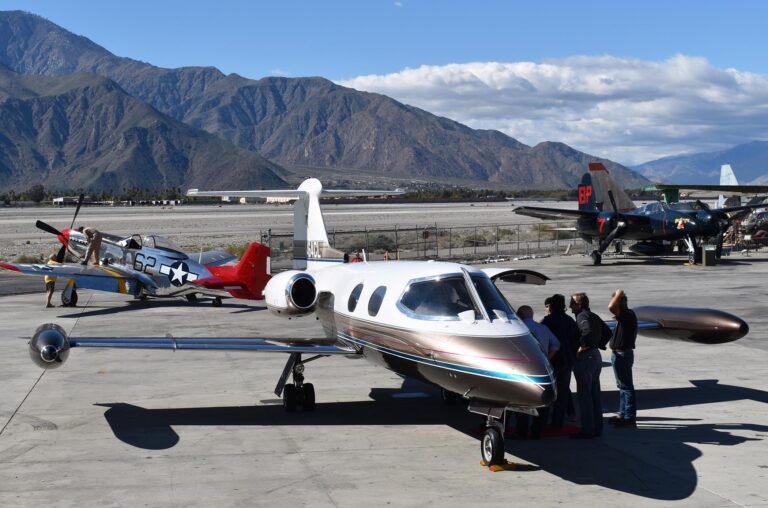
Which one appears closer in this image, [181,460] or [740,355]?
[181,460]

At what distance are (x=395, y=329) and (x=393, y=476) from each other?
226 centimetres

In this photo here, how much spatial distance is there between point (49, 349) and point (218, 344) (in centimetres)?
229

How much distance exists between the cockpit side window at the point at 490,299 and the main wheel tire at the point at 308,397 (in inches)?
135

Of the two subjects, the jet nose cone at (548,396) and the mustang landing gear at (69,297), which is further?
the mustang landing gear at (69,297)

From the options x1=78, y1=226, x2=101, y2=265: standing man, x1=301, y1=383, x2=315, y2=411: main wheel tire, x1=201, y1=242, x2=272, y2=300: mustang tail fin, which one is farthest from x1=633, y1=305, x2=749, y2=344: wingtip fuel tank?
x1=78, y1=226, x2=101, y2=265: standing man

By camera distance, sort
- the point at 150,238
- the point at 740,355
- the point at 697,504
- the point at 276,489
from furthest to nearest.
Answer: the point at 150,238 < the point at 740,355 < the point at 276,489 < the point at 697,504

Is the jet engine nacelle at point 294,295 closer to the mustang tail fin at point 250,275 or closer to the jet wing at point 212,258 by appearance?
the mustang tail fin at point 250,275

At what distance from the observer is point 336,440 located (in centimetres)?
1166

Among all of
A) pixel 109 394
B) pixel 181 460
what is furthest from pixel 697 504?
pixel 109 394

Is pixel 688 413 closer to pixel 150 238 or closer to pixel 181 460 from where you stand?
pixel 181 460

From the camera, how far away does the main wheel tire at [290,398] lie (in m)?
13.2

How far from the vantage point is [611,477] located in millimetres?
9953

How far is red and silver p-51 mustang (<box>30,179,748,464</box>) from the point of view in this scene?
400 inches

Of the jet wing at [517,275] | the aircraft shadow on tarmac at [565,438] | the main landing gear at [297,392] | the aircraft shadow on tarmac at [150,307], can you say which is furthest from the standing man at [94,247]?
the jet wing at [517,275]
